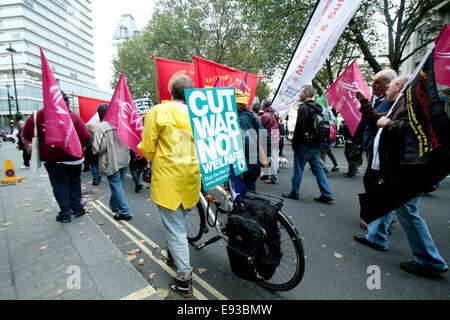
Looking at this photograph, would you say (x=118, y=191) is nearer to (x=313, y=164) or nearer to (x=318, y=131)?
(x=313, y=164)

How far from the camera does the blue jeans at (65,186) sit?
3.58m

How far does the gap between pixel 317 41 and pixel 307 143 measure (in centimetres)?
182

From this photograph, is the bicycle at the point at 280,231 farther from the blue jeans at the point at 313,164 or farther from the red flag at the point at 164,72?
the red flag at the point at 164,72

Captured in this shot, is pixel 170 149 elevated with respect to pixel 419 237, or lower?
elevated

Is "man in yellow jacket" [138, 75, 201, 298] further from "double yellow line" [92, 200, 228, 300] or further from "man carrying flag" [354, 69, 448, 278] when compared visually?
"man carrying flag" [354, 69, 448, 278]

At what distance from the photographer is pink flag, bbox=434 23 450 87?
1762 mm

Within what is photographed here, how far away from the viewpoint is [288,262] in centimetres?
229

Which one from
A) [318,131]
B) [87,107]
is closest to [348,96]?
[318,131]

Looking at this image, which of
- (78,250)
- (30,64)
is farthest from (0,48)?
(78,250)
